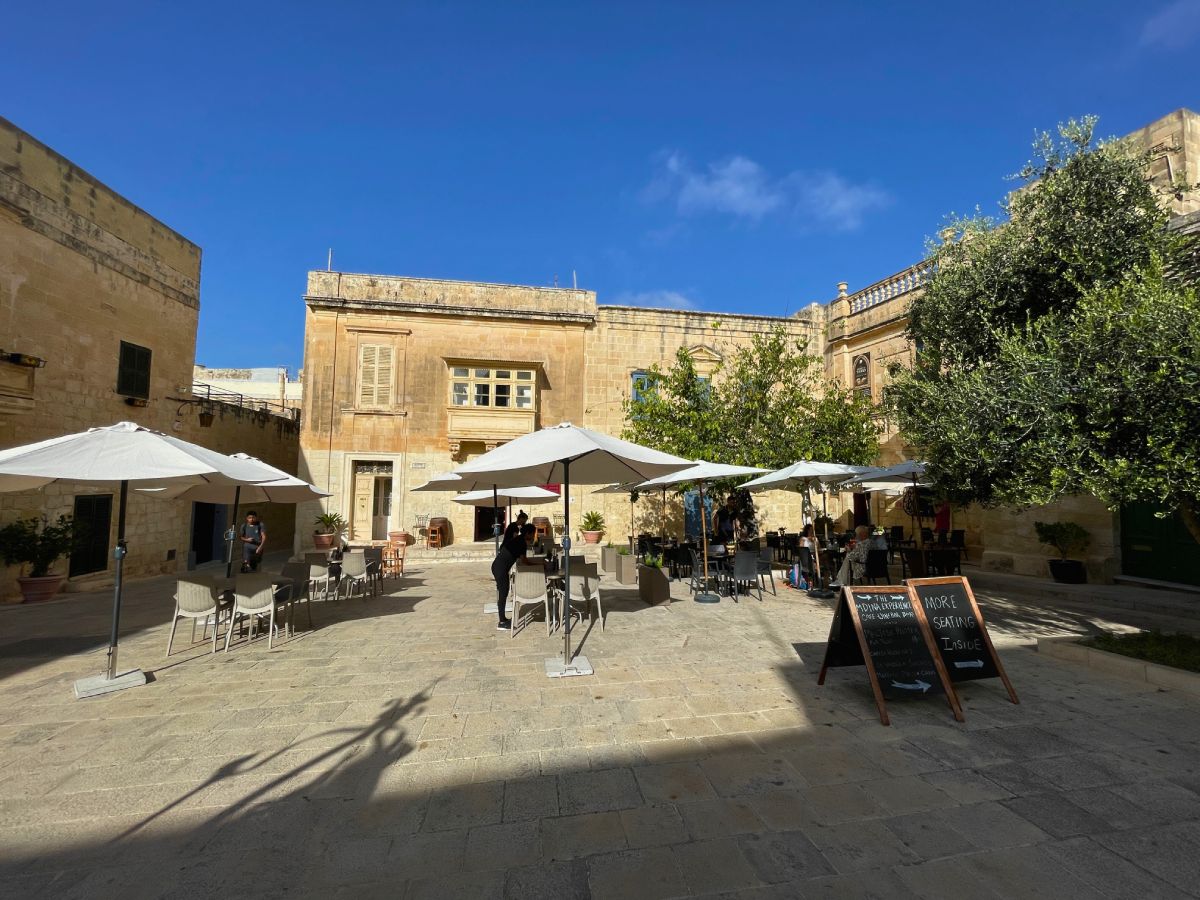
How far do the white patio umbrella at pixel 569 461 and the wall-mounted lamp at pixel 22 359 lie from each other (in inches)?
373

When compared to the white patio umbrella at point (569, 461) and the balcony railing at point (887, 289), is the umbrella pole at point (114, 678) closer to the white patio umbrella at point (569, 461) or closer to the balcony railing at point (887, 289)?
the white patio umbrella at point (569, 461)

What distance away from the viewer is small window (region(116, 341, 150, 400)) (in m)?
12.0

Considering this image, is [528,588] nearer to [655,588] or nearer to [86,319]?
[655,588]

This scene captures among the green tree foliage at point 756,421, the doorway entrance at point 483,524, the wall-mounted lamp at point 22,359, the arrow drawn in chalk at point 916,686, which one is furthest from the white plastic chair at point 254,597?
the doorway entrance at point 483,524

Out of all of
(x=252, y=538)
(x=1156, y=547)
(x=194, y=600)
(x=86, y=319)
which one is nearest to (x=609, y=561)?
(x=252, y=538)

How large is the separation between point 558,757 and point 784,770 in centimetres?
148

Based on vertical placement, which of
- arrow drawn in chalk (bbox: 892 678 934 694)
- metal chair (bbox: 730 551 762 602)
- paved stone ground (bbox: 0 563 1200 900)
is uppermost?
metal chair (bbox: 730 551 762 602)

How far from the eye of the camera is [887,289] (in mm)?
16734

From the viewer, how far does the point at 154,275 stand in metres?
12.9

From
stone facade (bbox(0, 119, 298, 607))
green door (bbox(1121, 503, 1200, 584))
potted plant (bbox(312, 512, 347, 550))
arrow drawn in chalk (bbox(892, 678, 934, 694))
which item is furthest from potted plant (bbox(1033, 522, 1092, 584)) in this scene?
stone facade (bbox(0, 119, 298, 607))

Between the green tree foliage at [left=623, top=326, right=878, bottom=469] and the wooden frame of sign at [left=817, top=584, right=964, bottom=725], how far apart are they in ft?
25.1

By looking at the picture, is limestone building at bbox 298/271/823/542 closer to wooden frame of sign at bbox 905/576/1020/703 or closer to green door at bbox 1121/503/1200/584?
green door at bbox 1121/503/1200/584

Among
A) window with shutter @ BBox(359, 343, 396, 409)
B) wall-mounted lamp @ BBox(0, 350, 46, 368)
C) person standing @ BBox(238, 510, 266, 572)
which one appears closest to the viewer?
wall-mounted lamp @ BBox(0, 350, 46, 368)

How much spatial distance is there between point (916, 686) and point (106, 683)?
7246 millimetres
